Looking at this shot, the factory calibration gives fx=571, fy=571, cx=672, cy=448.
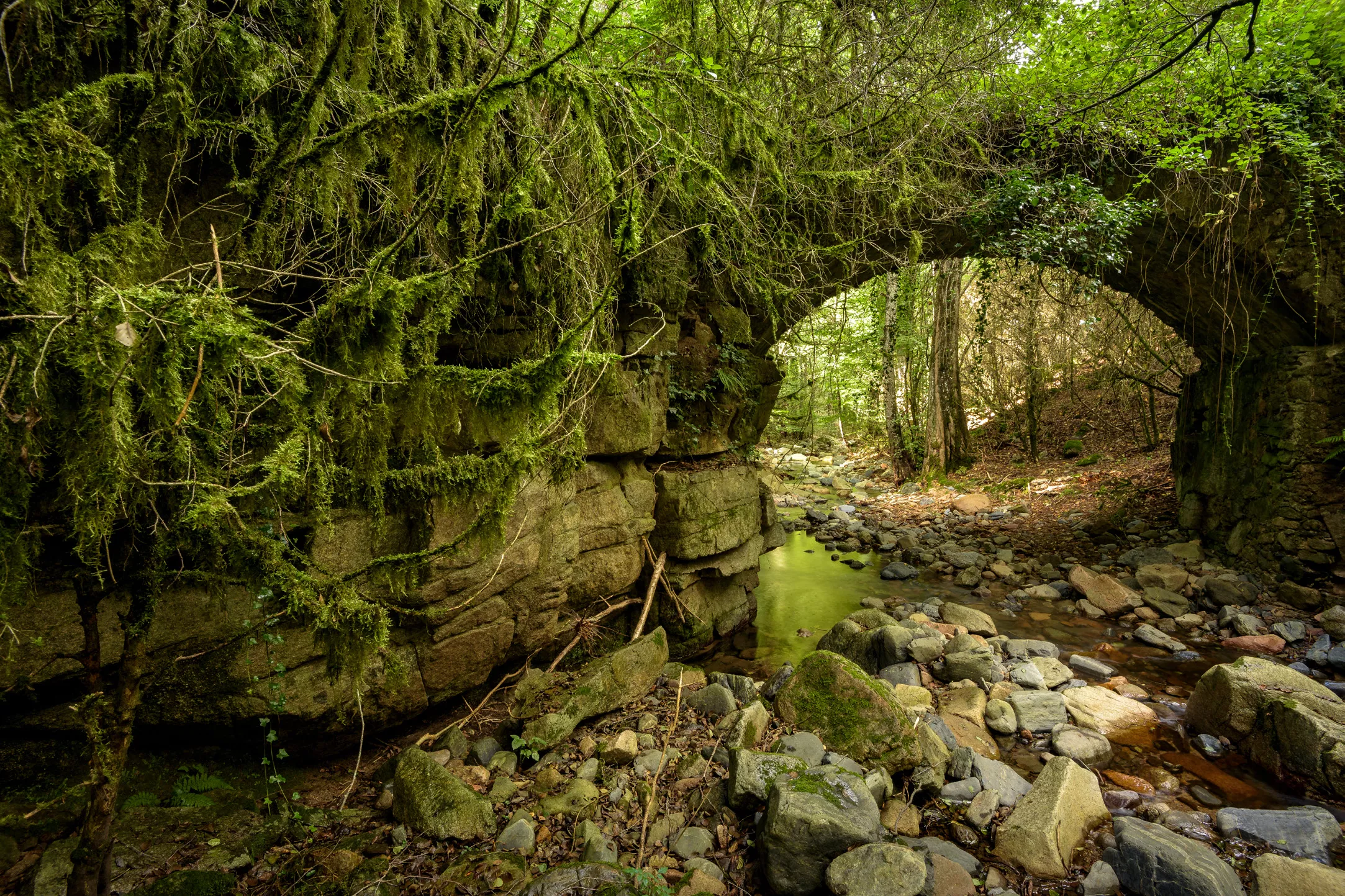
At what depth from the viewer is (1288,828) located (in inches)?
122

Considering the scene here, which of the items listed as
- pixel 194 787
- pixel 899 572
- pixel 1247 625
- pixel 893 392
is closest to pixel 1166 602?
pixel 1247 625

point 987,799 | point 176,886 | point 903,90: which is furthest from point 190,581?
point 903,90

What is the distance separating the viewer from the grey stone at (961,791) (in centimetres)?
339

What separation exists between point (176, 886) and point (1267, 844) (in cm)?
526

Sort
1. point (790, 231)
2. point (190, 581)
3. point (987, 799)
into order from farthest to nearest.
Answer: point (790, 231), point (987, 799), point (190, 581)

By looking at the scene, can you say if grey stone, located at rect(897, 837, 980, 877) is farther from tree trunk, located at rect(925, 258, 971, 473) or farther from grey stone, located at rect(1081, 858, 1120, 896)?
tree trunk, located at rect(925, 258, 971, 473)

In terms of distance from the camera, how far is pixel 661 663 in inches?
186

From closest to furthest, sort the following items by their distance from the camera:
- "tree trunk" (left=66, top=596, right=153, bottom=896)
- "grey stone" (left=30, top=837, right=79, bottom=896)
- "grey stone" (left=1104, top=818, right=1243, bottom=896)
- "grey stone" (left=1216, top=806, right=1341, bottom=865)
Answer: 1. "tree trunk" (left=66, top=596, right=153, bottom=896)
2. "grey stone" (left=30, top=837, right=79, bottom=896)
3. "grey stone" (left=1104, top=818, right=1243, bottom=896)
4. "grey stone" (left=1216, top=806, right=1341, bottom=865)

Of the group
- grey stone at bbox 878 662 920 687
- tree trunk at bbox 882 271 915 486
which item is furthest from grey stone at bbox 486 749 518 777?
tree trunk at bbox 882 271 915 486

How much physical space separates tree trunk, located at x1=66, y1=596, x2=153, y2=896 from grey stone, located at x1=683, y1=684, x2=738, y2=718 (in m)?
3.13

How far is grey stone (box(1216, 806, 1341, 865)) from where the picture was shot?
301 centimetres

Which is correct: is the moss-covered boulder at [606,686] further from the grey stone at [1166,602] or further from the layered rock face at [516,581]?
the grey stone at [1166,602]

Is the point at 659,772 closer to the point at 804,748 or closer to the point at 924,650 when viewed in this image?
the point at 804,748

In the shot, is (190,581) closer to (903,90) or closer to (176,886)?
(176,886)
